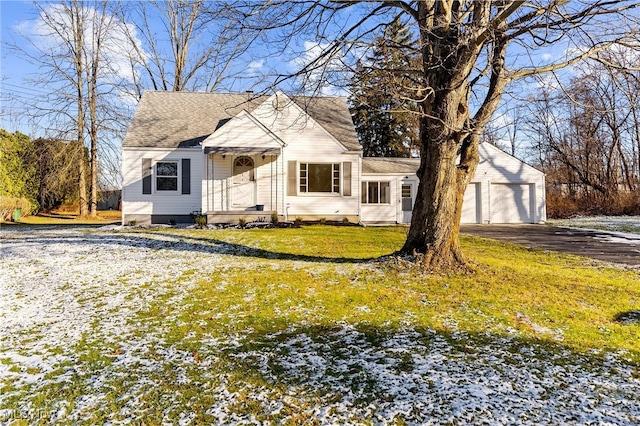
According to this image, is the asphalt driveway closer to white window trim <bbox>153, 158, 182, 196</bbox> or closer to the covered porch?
the covered porch

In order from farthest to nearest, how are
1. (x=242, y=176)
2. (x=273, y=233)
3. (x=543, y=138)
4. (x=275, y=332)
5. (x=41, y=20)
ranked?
(x=543, y=138), (x=41, y=20), (x=242, y=176), (x=273, y=233), (x=275, y=332)

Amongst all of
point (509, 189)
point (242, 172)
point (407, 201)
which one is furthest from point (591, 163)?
point (242, 172)

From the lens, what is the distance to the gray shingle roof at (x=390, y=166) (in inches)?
757

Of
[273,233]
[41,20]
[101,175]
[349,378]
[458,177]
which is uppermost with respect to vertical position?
[41,20]

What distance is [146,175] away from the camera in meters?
15.9

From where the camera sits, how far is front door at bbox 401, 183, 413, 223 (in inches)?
770

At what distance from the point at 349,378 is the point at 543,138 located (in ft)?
122

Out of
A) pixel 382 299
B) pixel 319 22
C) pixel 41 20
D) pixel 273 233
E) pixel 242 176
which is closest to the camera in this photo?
pixel 382 299

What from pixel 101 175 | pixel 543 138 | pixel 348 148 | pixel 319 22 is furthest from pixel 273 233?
pixel 543 138

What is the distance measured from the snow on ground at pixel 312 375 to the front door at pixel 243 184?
10.6m

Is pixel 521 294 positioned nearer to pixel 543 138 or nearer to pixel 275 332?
pixel 275 332

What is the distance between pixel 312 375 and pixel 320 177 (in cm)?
1357

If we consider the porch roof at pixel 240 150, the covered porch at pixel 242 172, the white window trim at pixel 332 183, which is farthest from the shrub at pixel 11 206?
the white window trim at pixel 332 183

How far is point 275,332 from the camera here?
4.28 metres
